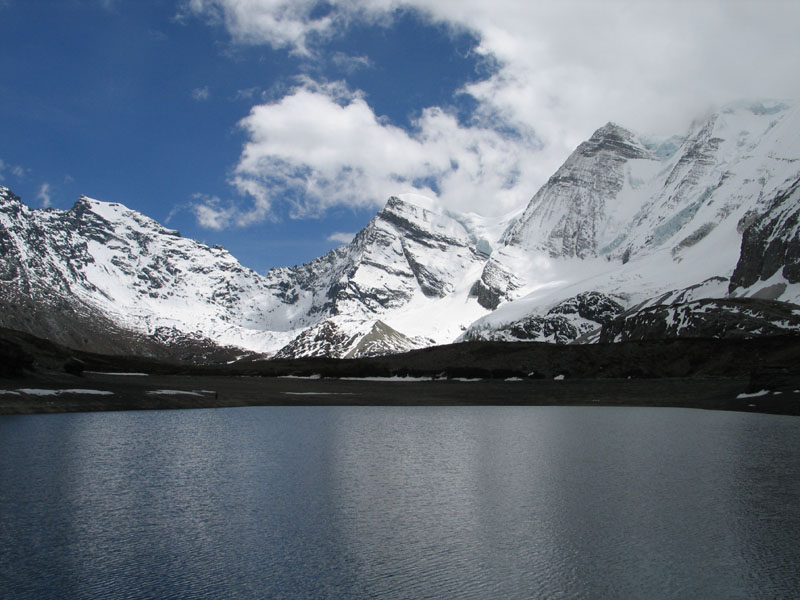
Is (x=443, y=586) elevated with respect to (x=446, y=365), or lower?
lower

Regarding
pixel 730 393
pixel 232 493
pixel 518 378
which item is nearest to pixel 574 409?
pixel 730 393

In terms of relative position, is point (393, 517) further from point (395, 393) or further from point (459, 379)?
point (459, 379)

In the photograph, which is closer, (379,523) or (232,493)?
(379,523)

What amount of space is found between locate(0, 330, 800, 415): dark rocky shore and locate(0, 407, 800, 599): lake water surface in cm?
2474

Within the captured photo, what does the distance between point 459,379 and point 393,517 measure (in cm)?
10822

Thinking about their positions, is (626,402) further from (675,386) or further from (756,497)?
(756,497)

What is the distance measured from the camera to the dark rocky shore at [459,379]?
69.1 m

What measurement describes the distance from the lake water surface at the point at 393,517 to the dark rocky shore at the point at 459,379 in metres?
24.7

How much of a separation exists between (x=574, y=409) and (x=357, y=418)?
28.9 meters

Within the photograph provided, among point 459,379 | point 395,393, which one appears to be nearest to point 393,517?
→ point 395,393

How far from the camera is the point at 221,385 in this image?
103 m

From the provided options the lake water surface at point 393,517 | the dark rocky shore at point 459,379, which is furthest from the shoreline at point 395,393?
the lake water surface at point 393,517

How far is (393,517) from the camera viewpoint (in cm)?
2380

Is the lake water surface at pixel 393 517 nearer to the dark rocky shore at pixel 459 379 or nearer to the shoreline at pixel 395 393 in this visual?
the shoreline at pixel 395 393
